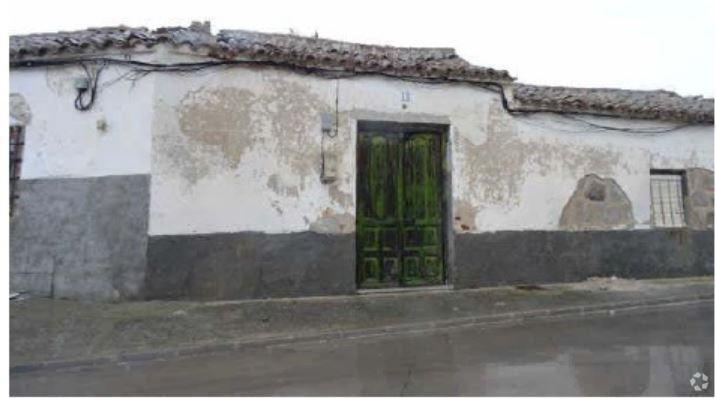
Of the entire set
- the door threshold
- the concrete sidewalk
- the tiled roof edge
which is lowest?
the concrete sidewalk

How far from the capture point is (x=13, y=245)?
7844 mm

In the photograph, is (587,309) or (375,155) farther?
(375,155)

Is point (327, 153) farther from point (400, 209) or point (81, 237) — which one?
point (81, 237)

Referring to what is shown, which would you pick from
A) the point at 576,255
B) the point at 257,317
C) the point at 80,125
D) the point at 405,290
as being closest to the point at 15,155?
the point at 80,125

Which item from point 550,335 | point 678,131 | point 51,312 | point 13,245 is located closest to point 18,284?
point 13,245

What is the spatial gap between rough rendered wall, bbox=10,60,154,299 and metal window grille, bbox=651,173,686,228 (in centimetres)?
832

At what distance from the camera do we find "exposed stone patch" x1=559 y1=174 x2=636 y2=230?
9656mm

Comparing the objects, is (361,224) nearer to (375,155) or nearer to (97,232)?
(375,155)

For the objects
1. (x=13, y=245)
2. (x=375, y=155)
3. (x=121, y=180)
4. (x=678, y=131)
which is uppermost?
(x=678, y=131)

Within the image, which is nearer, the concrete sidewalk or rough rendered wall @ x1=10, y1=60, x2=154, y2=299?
the concrete sidewalk

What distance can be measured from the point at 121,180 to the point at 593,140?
7300 millimetres

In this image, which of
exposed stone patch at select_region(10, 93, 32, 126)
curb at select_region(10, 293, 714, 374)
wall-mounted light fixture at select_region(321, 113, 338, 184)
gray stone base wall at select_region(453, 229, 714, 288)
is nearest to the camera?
curb at select_region(10, 293, 714, 374)

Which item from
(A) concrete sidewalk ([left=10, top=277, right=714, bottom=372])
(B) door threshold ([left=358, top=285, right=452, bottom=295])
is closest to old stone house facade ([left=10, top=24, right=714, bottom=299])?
(B) door threshold ([left=358, top=285, right=452, bottom=295])

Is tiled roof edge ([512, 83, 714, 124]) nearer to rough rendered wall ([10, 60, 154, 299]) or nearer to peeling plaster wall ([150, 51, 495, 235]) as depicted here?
peeling plaster wall ([150, 51, 495, 235])
